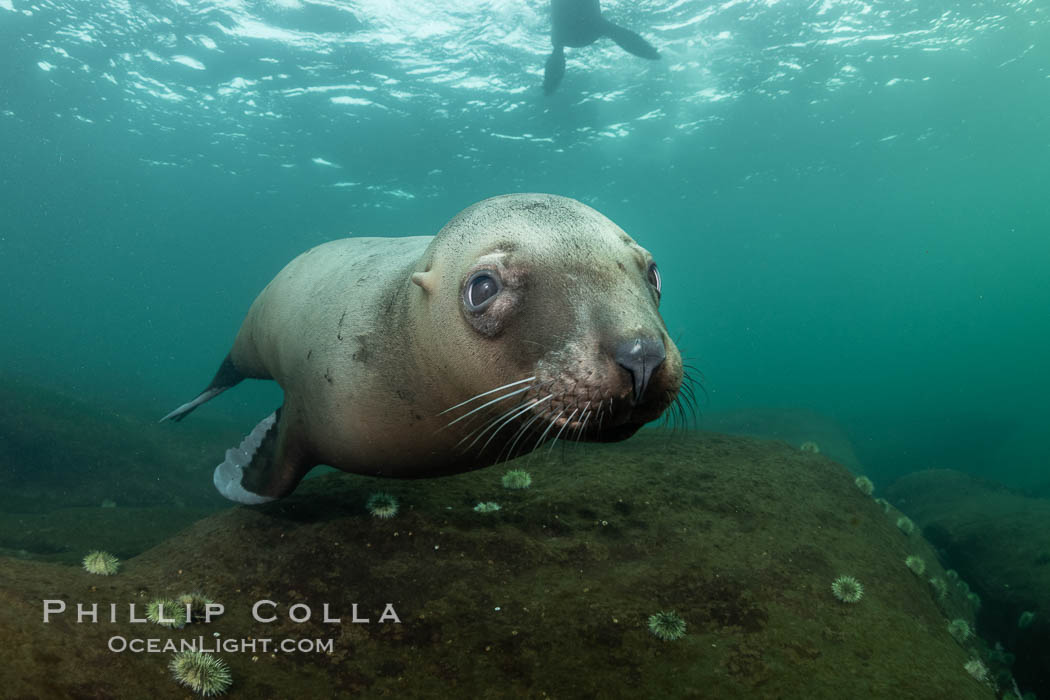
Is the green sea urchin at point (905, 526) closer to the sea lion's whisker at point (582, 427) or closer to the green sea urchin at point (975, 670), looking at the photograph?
the green sea urchin at point (975, 670)

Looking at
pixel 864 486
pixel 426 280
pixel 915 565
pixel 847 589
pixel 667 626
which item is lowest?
pixel 915 565

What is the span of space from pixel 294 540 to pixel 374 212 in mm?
40784

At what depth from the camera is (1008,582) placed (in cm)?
611

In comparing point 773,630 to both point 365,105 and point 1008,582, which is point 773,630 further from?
point 365,105

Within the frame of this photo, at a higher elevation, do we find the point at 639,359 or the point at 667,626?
the point at 639,359

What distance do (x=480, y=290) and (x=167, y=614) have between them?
7.20 feet

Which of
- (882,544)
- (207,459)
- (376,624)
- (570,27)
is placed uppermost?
(570,27)

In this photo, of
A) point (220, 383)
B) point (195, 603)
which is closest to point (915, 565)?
point (195, 603)

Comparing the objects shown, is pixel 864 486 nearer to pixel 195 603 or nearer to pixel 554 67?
pixel 195 603

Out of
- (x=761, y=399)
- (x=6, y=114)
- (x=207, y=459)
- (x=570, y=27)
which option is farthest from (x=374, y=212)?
(x=761, y=399)

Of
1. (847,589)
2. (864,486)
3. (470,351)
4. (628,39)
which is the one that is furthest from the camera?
(628,39)

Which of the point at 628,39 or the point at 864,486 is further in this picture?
the point at 628,39

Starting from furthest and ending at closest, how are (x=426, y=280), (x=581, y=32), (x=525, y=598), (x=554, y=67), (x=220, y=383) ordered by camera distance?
(x=554, y=67)
(x=581, y=32)
(x=220, y=383)
(x=525, y=598)
(x=426, y=280)

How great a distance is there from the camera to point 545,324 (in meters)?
2.28
